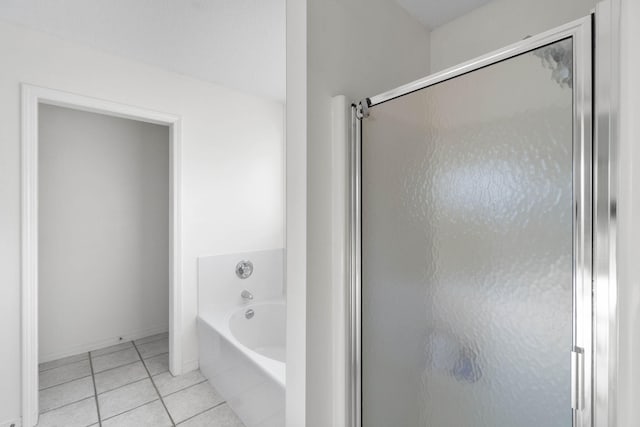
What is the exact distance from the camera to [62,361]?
8.52 ft

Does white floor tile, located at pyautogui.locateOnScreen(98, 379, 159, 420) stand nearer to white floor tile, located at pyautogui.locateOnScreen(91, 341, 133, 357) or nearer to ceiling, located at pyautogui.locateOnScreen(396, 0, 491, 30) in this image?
white floor tile, located at pyautogui.locateOnScreen(91, 341, 133, 357)

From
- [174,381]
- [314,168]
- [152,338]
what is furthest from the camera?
[152,338]

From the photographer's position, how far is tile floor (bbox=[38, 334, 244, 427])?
1886 millimetres

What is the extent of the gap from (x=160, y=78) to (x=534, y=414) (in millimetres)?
2898

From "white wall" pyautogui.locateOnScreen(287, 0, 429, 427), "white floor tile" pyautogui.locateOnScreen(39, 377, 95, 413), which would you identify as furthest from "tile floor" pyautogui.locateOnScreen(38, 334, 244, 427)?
"white wall" pyautogui.locateOnScreen(287, 0, 429, 427)

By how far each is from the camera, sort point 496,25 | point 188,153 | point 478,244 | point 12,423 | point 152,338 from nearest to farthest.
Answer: point 478,244 → point 496,25 → point 12,423 → point 188,153 → point 152,338

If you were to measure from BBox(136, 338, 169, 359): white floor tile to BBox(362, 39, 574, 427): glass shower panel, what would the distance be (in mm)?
2434

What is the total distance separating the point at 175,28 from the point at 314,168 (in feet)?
4.87

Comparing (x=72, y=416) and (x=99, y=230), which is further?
(x=99, y=230)

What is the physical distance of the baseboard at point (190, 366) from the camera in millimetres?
2422

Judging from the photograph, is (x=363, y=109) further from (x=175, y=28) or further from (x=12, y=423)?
(x=12, y=423)

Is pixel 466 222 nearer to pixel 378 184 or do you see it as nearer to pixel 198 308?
pixel 378 184

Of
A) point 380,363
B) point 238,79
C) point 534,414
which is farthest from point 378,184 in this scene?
point 238,79

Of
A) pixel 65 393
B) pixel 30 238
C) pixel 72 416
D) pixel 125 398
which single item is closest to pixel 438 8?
pixel 30 238
